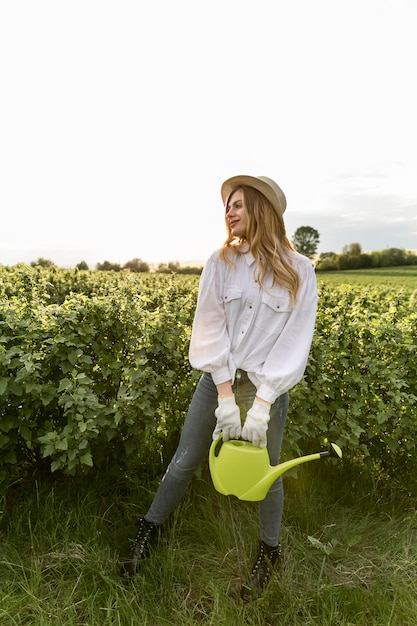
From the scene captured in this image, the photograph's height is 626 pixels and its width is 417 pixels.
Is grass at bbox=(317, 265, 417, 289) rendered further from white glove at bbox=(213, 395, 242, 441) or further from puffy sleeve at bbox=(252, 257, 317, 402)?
white glove at bbox=(213, 395, 242, 441)

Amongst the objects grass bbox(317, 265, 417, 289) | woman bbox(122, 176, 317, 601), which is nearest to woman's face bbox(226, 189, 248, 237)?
woman bbox(122, 176, 317, 601)

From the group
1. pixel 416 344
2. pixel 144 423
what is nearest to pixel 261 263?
pixel 144 423

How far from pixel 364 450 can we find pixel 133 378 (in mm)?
1673

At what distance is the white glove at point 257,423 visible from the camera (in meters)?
2.19

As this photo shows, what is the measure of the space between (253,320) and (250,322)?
0.02 meters

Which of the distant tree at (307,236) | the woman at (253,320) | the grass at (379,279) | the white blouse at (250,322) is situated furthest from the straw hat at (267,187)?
the distant tree at (307,236)

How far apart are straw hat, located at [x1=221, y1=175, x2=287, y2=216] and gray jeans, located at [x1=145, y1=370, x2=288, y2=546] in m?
0.82

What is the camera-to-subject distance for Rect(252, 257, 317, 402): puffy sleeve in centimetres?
226

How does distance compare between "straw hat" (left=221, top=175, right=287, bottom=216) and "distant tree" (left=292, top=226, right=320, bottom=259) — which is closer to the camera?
"straw hat" (left=221, top=175, right=287, bottom=216)

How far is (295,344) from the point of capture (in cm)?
231

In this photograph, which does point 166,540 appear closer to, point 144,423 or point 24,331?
point 144,423

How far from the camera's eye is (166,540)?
2752 mm

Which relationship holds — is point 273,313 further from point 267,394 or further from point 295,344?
point 267,394

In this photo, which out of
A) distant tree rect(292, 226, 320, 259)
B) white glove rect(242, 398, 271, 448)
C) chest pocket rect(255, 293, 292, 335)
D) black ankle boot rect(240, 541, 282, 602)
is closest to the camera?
white glove rect(242, 398, 271, 448)
